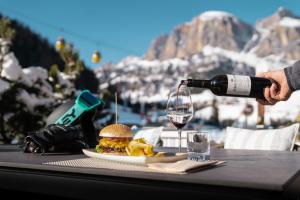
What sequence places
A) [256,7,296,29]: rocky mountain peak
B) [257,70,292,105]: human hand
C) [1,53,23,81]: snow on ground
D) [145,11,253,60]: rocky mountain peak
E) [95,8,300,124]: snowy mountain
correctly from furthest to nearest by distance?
1. [256,7,296,29]: rocky mountain peak
2. [145,11,253,60]: rocky mountain peak
3. [95,8,300,124]: snowy mountain
4. [1,53,23,81]: snow on ground
5. [257,70,292,105]: human hand

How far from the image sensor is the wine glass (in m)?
1.31

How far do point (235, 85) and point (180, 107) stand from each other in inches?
8.2

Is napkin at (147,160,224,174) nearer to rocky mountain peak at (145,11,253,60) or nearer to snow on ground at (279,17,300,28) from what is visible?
A: rocky mountain peak at (145,11,253,60)

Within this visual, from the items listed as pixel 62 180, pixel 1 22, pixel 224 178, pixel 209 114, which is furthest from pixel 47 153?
pixel 209 114

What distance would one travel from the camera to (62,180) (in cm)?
100

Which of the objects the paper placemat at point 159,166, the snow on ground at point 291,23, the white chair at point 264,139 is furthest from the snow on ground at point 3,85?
the snow on ground at point 291,23

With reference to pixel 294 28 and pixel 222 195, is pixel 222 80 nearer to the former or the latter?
pixel 222 195

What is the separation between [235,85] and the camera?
1239 mm

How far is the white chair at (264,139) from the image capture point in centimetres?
228

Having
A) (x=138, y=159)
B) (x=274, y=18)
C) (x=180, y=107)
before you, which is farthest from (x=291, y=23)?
(x=138, y=159)

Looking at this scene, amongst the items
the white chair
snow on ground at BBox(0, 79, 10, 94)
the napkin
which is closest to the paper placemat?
the napkin

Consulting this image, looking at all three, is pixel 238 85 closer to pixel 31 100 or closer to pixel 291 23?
pixel 31 100

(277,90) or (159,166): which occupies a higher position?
(277,90)

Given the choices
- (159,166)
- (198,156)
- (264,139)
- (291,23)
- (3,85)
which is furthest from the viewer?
(291,23)
